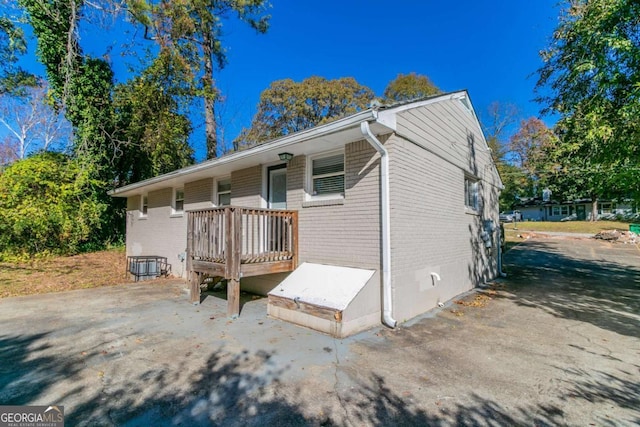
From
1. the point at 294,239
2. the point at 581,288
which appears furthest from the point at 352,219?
the point at 581,288

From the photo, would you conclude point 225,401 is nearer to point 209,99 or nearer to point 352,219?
point 352,219

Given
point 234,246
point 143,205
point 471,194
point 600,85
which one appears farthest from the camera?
point 143,205

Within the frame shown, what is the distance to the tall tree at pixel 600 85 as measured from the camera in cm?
659

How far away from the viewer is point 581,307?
21.3 feet

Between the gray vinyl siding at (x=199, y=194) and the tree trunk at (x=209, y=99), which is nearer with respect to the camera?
the gray vinyl siding at (x=199, y=194)

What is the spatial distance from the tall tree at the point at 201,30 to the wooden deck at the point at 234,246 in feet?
37.9

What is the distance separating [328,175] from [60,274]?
9.84 m

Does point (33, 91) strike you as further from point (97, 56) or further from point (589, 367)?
point (589, 367)

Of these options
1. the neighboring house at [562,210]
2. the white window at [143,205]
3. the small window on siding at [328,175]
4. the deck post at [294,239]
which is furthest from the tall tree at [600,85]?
the neighboring house at [562,210]

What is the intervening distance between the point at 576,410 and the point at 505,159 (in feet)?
106

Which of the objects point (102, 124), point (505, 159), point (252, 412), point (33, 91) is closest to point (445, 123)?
point (252, 412)

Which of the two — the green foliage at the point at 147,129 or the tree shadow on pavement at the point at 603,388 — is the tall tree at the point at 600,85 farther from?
the green foliage at the point at 147,129

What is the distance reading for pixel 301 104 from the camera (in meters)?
21.0

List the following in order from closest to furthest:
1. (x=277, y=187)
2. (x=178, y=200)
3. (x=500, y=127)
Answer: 1. (x=277, y=187)
2. (x=178, y=200)
3. (x=500, y=127)
